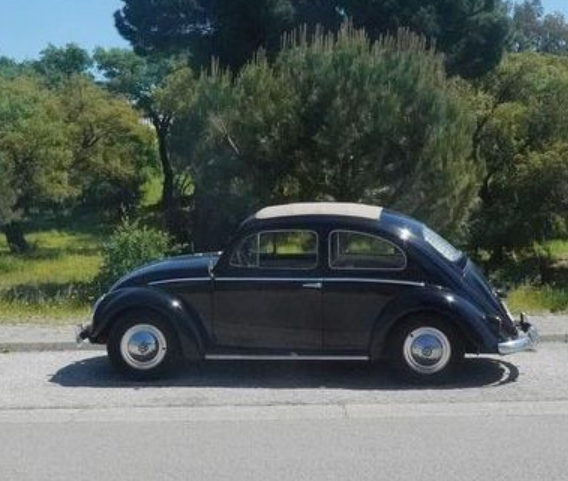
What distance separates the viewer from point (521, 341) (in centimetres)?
873

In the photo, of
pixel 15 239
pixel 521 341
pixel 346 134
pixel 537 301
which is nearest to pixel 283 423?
pixel 521 341

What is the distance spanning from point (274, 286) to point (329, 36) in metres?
10.6

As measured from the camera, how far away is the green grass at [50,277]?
44.9ft

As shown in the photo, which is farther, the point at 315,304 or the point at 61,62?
the point at 61,62

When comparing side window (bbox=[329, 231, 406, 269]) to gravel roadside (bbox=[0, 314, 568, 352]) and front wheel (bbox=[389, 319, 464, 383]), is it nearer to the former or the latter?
front wheel (bbox=[389, 319, 464, 383])

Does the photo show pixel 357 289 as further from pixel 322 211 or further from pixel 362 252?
pixel 322 211

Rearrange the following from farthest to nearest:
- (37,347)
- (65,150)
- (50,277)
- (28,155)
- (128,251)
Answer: (65,150), (28,155), (50,277), (128,251), (37,347)

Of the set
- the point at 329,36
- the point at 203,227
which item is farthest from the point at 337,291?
the point at 203,227

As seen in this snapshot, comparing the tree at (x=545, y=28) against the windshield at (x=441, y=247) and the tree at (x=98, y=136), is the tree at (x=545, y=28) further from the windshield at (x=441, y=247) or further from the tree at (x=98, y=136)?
the windshield at (x=441, y=247)

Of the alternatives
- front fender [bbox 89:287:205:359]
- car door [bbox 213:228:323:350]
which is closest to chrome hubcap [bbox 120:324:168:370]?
front fender [bbox 89:287:205:359]

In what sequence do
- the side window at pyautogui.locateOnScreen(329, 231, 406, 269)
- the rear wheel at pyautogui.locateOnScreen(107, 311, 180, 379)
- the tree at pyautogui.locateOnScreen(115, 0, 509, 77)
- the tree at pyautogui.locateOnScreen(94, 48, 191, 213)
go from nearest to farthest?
the side window at pyautogui.locateOnScreen(329, 231, 406, 269) < the rear wheel at pyautogui.locateOnScreen(107, 311, 180, 379) < the tree at pyautogui.locateOnScreen(115, 0, 509, 77) < the tree at pyautogui.locateOnScreen(94, 48, 191, 213)

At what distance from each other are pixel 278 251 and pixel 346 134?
8.77m

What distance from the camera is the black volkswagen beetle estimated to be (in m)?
8.66

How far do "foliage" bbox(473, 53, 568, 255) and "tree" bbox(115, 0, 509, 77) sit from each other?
1.73 metres
